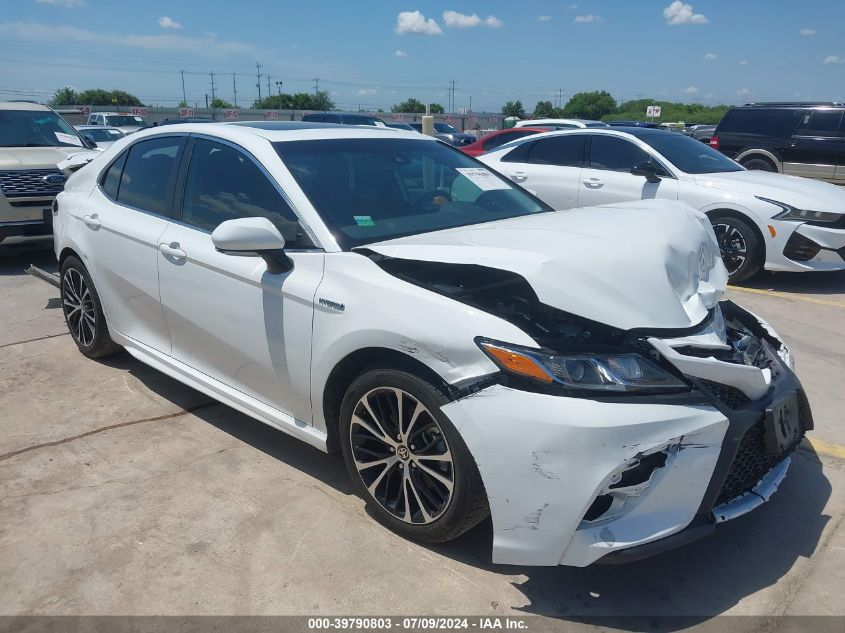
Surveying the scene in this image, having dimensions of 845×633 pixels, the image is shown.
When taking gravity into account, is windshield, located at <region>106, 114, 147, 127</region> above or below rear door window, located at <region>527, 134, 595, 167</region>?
below

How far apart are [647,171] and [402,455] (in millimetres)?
5707

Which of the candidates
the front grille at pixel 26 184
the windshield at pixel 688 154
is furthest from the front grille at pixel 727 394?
the front grille at pixel 26 184

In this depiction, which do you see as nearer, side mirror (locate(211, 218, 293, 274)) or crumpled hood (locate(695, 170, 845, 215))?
side mirror (locate(211, 218, 293, 274))

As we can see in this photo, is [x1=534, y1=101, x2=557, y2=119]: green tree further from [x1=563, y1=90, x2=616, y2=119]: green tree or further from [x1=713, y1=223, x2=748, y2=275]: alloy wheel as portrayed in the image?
[x1=713, y1=223, x2=748, y2=275]: alloy wheel

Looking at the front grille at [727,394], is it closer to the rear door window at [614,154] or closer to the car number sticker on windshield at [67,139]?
the rear door window at [614,154]

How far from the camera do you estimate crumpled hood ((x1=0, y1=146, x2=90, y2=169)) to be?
316 inches

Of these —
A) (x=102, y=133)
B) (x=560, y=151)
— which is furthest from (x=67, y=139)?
(x=102, y=133)

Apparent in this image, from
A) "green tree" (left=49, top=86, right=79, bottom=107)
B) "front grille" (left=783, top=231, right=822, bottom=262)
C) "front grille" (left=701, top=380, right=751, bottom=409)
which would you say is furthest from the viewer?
"green tree" (left=49, top=86, right=79, bottom=107)

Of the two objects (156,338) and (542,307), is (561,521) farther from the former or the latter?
(156,338)

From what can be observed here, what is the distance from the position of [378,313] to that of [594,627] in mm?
1381

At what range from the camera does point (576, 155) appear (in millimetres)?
8328

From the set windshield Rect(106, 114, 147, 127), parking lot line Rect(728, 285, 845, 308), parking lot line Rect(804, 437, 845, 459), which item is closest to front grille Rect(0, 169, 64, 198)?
parking lot line Rect(728, 285, 845, 308)

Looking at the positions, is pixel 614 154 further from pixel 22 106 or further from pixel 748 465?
pixel 22 106

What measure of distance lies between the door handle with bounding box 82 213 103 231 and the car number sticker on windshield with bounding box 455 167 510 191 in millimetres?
2296
